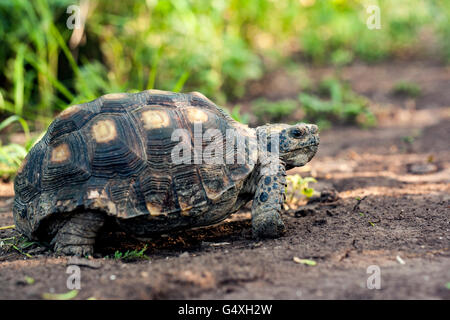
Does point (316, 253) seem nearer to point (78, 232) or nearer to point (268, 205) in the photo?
point (268, 205)

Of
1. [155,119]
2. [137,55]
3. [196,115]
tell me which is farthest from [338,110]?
[155,119]

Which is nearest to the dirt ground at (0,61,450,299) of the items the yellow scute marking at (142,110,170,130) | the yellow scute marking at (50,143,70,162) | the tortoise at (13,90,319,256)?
the tortoise at (13,90,319,256)

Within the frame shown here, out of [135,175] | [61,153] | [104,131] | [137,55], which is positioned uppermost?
[137,55]

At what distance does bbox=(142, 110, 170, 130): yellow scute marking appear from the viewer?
139 inches

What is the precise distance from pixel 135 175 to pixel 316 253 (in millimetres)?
1435

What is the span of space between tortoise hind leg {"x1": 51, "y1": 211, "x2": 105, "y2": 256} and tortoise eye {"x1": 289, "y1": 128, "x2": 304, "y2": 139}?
1.79 m

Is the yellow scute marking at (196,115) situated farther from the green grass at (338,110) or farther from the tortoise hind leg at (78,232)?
the green grass at (338,110)

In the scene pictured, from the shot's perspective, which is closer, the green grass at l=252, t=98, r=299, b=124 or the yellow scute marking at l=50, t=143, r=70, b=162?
the yellow scute marking at l=50, t=143, r=70, b=162

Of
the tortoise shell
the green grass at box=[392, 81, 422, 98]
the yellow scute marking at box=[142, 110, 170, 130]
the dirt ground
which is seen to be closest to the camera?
the dirt ground

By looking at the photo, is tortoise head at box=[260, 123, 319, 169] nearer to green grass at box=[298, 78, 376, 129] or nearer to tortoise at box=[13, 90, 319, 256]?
tortoise at box=[13, 90, 319, 256]

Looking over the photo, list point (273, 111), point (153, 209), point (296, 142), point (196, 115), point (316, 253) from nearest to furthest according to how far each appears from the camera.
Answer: point (316, 253) → point (153, 209) → point (196, 115) → point (296, 142) → point (273, 111)

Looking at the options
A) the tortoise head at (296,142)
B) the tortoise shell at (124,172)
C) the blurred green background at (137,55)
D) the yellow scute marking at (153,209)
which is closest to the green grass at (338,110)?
the blurred green background at (137,55)

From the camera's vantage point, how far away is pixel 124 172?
134 inches

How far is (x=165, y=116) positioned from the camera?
3598mm
